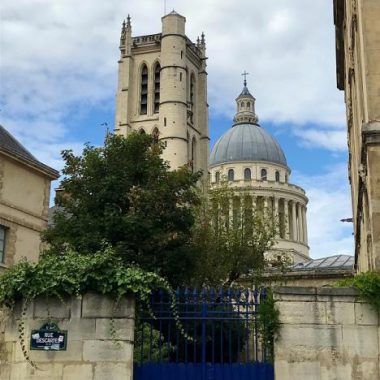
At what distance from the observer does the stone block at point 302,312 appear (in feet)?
37.3

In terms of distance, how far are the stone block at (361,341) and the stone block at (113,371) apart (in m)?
3.61

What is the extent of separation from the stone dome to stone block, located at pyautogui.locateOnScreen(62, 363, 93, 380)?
312ft

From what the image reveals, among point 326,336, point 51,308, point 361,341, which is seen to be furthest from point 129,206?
point 361,341

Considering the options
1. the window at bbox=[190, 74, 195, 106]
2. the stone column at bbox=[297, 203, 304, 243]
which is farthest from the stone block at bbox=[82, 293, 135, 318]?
the stone column at bbox=[297, 203, 304, 243]

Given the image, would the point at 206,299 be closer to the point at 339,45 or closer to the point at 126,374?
the point at 126,374

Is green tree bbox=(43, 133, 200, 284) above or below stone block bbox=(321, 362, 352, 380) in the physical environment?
above

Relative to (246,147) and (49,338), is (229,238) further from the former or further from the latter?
(246,147)

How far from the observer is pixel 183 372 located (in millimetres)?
11336

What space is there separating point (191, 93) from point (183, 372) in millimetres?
88251

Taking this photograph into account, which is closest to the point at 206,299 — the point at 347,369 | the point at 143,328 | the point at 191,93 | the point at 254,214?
the point at 143,328

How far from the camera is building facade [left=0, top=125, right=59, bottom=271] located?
29891mm

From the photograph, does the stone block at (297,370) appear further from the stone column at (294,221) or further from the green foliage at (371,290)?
the stone column at (294,221)

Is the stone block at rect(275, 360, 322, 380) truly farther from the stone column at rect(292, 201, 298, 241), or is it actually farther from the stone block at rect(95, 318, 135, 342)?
the stone column at rect(292, 201, 298, 241)

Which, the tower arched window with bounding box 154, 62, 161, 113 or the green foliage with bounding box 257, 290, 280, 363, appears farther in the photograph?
the tower arched window with bounding box 154, 62, 161, 113
